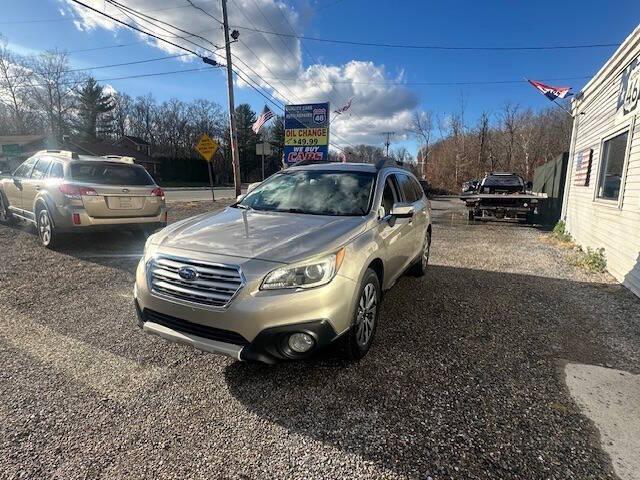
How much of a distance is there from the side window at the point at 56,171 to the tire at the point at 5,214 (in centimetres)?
296

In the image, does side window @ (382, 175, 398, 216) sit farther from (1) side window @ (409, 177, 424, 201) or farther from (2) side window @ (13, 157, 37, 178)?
(2) side window @ (13, 157, 37, 178)

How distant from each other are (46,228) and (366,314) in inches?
254

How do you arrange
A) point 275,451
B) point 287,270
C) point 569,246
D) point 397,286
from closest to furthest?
1. point 275,451
2. point 287,270
3. point 397,286
4. point 569,246

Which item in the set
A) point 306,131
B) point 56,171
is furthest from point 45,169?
point 306,131

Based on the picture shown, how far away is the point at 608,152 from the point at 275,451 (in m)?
8.61

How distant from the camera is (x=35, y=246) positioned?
22.8 ft

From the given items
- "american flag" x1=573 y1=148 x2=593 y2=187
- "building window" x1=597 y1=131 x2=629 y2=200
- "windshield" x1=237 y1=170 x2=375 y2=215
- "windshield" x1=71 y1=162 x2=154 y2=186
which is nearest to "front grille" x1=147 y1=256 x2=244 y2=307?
"windshield" x1=237 y1=170 x2=375 y2=215

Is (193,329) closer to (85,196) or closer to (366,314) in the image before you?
(366,314)

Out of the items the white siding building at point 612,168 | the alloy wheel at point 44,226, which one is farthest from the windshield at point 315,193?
the alloy wheel at point 44,226

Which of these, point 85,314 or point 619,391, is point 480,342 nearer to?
point 619,391

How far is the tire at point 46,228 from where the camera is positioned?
6.46 metres

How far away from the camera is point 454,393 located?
2750mm

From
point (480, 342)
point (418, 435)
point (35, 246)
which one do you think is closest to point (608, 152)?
point (480, 342)

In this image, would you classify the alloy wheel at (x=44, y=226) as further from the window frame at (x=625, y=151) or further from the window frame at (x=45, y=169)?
the window frame at (x=625, y=151)
